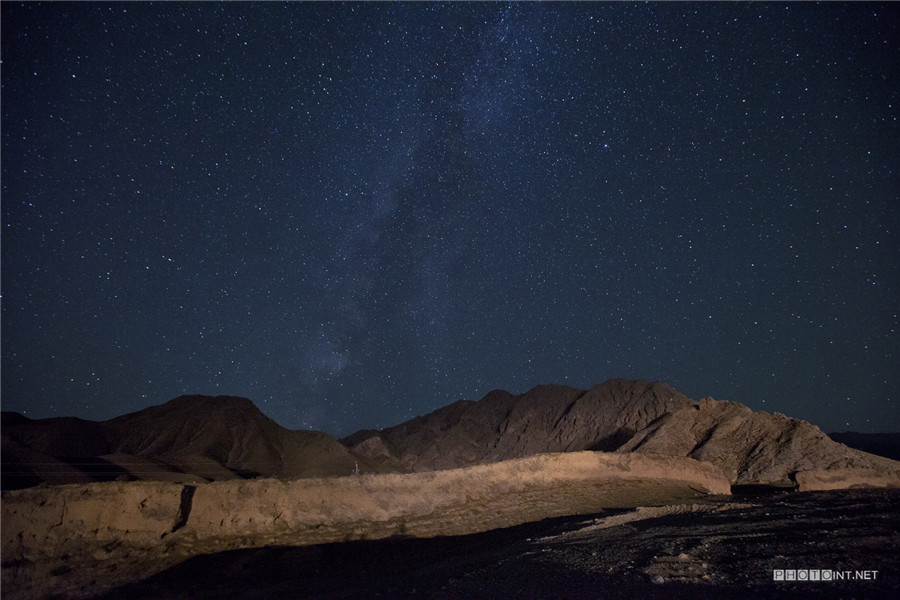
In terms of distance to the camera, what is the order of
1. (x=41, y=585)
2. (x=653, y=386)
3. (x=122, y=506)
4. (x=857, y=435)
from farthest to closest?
(x=857, y=435) → (x=653, y=386) → (x=122, y=506) → (x=41, y=585)

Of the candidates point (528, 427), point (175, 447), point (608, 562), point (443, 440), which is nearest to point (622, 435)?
point (528, 427)

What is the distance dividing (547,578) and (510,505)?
9.84 metres

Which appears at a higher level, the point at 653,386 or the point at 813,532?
the point at 653,386

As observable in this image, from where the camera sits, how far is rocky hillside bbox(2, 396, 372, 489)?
88.0 ft

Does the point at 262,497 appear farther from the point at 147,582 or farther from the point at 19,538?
the point at 19,538

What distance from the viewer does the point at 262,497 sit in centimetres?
1288

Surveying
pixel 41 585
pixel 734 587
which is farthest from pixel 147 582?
pixel 734 587

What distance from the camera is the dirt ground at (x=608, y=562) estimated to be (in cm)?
488

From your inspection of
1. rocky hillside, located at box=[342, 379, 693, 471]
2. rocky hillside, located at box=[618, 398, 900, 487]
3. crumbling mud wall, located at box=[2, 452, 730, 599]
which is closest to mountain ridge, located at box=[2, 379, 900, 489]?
rocky hillside, located at box=[618, 398, 900, 487]

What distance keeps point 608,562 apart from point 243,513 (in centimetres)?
1059

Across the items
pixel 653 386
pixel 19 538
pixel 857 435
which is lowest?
pixel 857 435

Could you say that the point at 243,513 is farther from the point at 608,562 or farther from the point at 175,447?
the point at 175,447

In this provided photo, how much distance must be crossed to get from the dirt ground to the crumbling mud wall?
0.85 m

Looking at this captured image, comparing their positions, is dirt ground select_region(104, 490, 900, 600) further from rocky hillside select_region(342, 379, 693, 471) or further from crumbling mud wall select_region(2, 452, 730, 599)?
rocky hillside select_region(342, 379, 693, 471)
